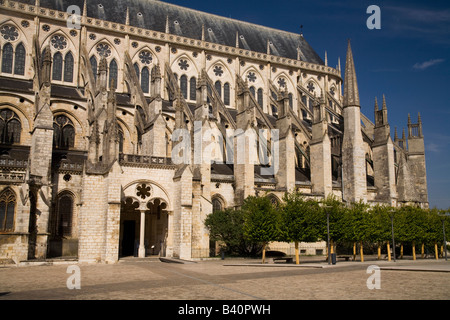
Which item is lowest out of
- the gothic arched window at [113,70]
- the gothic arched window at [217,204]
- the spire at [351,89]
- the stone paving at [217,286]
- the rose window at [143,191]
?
the stone paving at [217,286]

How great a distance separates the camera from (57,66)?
38.8 metres

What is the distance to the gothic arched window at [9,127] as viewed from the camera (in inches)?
1240

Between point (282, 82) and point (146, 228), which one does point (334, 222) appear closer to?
point (146, 228)

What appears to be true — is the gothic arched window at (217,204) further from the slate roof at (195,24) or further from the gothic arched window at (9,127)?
the slate roof at (195,24)

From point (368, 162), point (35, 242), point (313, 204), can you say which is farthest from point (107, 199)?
point (368, 162)

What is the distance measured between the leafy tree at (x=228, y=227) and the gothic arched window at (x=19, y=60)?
21.2 m

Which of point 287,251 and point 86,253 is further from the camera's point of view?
point 287,251

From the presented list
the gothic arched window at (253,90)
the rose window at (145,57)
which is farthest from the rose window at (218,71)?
the rose window at (145,57)

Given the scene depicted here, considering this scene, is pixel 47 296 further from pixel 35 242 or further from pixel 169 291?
pixel 35 242

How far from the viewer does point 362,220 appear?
29.2m

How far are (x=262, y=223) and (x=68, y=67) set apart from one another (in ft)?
77.5

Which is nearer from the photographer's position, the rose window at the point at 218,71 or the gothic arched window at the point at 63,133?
the gothic arched window at the point at 63,133
